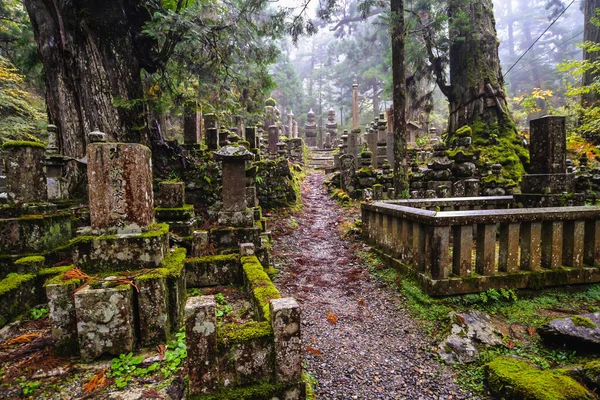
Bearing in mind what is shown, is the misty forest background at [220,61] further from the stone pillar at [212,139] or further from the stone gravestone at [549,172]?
the stone gravestone at [549,172]

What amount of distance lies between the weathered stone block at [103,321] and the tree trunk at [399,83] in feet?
23.5

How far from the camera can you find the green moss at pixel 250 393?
2.26m

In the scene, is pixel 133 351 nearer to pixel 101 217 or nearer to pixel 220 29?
pixel 101 217

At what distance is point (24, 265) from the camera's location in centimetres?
406

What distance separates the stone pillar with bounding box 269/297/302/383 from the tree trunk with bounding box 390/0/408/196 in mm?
6662

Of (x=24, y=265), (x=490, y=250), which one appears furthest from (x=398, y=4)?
(x=24, y=265)

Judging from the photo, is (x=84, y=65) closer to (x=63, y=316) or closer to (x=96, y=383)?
(x=63, y=316)

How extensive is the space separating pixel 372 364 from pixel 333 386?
0.58m

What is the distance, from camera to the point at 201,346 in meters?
2.24

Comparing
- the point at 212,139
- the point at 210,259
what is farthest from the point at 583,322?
the point at 212,139

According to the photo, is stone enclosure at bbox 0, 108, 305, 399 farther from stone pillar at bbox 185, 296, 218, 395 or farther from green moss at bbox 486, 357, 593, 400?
green moss at bbox 486, 357, 593, 400

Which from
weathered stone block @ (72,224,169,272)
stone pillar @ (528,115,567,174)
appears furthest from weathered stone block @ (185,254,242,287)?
stone pillar @ (528,115,567,174)

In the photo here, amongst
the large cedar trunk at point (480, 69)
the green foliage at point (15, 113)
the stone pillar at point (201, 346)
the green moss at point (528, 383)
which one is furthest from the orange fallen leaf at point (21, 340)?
the large cedar trunk at point (480, 69)

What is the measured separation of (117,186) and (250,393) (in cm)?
238
